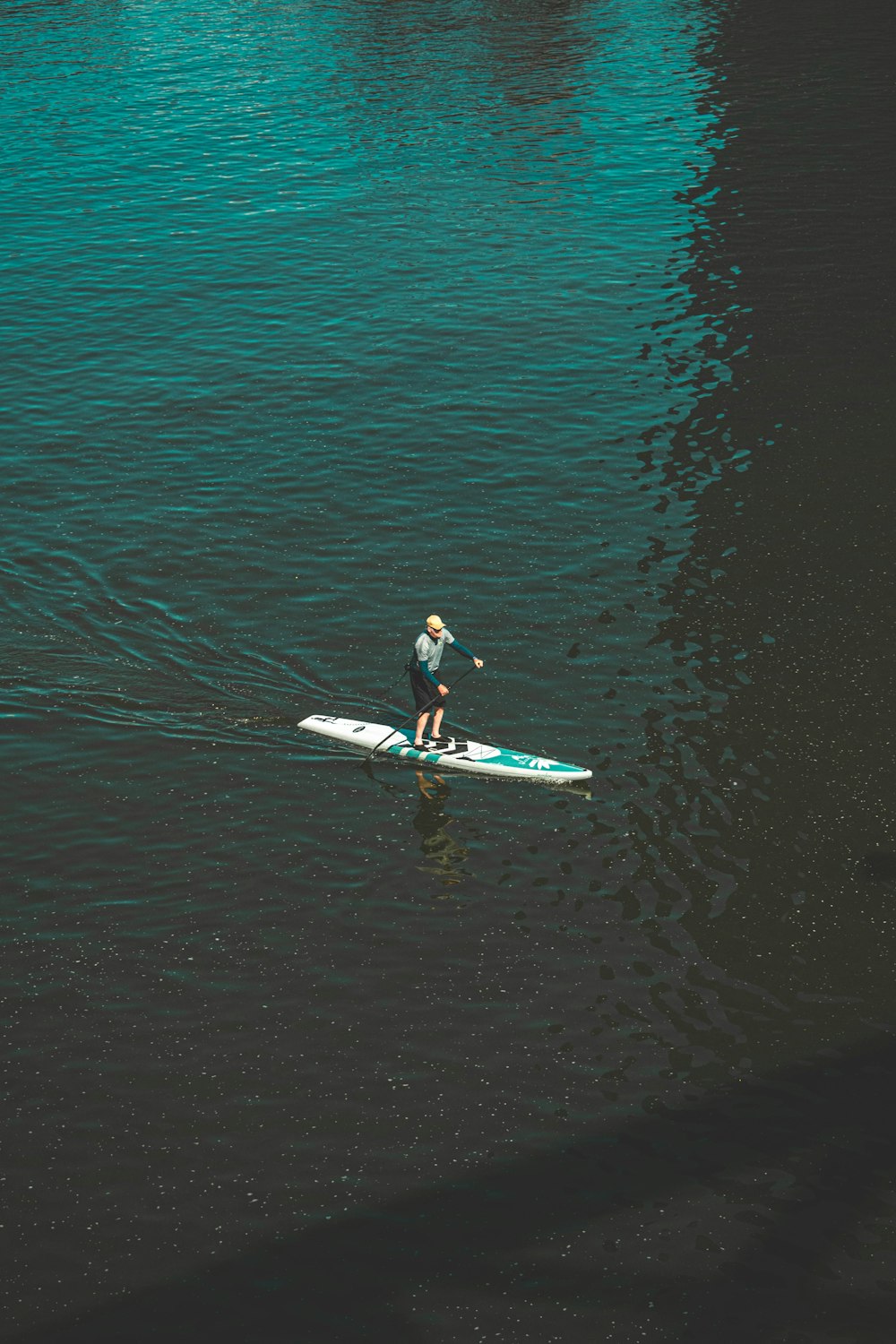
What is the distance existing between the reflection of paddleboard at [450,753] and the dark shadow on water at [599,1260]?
7908mm

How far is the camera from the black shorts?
2520cm

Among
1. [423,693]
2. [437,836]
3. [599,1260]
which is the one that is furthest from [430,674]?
[599,1260]

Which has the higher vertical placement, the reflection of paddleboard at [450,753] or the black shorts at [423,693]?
the black shorts at [423,693]

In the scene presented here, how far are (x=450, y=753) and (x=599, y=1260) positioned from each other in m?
11.0

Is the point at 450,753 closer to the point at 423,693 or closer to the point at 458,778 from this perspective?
the point at 458,778

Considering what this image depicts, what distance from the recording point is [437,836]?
23.4 m

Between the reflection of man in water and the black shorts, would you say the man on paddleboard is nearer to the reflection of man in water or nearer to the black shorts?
the black shorts

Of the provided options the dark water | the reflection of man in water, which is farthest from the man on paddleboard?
the dark water

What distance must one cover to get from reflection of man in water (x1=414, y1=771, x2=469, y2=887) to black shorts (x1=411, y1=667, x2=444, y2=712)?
1.33 metres

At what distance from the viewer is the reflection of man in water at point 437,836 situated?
22453 millimetres

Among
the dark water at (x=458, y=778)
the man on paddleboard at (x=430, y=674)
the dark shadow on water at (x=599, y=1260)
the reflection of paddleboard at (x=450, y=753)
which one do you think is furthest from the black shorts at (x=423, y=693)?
the dark shadow on water at (x=599, y=1260)

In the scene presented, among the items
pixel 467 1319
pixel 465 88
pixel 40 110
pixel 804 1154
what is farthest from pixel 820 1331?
pixel 40 110

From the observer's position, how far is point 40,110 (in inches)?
2805

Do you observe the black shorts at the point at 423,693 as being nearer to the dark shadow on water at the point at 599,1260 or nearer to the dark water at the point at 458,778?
the dark water at the point at 458,778
